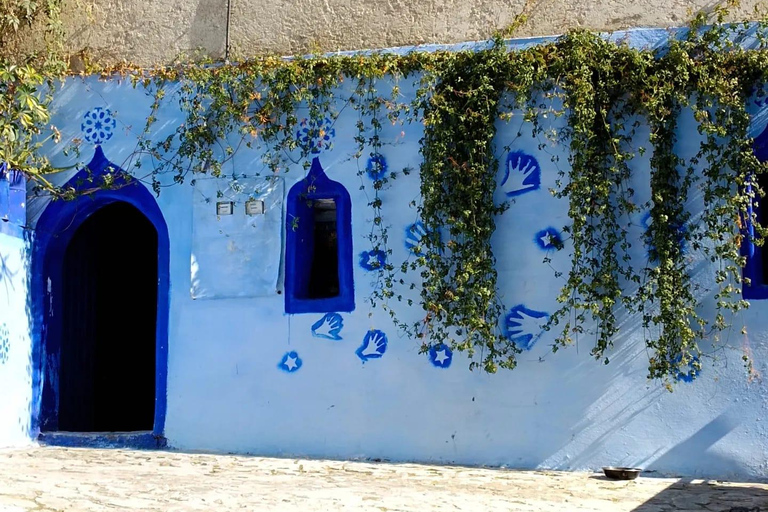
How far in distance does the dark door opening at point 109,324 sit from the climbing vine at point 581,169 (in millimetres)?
2485

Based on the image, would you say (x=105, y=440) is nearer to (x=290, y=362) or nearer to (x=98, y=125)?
(x=290, y=362)

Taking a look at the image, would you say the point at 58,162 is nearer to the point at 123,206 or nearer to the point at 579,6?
the point at 123,206

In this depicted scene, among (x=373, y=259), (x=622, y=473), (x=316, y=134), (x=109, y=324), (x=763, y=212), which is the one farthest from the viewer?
(x=109, y=324)

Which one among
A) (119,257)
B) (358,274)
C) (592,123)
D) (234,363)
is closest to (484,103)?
(592,123)

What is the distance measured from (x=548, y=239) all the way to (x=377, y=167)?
4.60 feet

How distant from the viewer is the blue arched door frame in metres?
8.34

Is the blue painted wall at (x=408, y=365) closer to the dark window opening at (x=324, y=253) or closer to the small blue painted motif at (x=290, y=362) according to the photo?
the small blue painted motif at (x=290, y=362)

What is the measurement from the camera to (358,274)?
7.91 m

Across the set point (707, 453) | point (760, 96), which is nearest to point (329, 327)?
point (707, 453)

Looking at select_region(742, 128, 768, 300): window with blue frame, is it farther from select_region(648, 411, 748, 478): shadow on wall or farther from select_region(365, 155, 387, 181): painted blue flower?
select_region(365, 155, 387, 181): painted blue flower

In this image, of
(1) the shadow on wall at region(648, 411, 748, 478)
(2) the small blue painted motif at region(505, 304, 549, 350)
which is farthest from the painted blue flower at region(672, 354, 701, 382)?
(2) the small blue painted motif at region(505, 304, 549, 350)

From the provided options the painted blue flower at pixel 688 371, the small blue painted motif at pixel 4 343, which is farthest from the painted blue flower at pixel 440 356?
the small blue painted motif at pixel 4 343

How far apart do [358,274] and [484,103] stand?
1577mm

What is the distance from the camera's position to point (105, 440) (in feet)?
27.2
